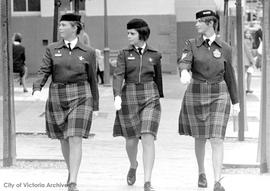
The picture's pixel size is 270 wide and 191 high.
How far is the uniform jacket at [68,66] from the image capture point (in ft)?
26.5

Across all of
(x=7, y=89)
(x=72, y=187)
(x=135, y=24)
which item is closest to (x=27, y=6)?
(x=7, y=89)

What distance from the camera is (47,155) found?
10.7m

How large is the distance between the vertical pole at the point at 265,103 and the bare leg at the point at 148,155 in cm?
174

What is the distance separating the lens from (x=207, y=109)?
8.30m

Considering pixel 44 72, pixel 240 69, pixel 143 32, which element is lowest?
pixel 240 69

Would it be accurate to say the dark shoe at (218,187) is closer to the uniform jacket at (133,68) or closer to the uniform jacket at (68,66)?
the uniform jacket at (133,68)

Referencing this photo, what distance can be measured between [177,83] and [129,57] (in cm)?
1450

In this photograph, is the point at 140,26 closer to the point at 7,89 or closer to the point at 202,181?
the point at 202,181

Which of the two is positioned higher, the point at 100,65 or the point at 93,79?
the point at 93,79

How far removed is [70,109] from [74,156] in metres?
0.50

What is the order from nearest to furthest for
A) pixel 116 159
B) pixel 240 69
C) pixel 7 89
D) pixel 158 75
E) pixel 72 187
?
pixel 72 187
pixel 158 75
pixel 7 89
pixel 116 159
pixel 240 69

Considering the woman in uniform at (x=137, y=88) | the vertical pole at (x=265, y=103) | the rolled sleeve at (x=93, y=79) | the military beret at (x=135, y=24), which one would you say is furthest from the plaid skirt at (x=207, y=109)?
the vertical pole at (x=265, y=103)

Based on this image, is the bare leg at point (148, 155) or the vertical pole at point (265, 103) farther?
the vertical pole at point (265, 103)

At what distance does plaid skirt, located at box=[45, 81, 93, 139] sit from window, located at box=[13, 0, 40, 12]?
18577 mm
